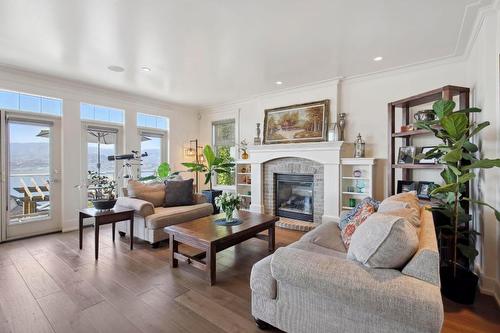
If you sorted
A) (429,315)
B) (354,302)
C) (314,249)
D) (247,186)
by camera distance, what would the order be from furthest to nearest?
(247,186)
(314,249)
(354,302)
(429,315)

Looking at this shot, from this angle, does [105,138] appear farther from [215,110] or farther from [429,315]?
[429,315]

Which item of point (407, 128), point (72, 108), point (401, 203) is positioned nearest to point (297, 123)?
point (407, 128)

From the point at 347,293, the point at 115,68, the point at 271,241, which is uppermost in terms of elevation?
the point at 115,68

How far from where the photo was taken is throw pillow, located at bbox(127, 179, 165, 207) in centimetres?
405

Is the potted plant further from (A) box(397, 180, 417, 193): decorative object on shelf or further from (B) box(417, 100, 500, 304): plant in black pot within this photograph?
(A) box(397, 180, 417, 193): decorative object on shelf

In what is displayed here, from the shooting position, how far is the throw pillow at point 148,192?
405 cm

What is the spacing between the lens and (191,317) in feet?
6.60

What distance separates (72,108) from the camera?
455cm

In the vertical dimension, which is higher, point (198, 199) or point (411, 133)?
point (411, 133)

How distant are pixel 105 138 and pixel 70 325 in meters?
3.99

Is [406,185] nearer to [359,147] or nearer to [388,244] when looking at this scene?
[359,147]

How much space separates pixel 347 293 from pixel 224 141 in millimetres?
5427

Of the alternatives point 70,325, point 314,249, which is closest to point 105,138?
point 70,325

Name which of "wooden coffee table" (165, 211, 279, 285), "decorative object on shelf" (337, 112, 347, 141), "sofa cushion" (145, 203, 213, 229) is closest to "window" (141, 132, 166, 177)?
"sofa cushion" (145, 203, 213, 229)
